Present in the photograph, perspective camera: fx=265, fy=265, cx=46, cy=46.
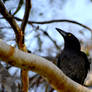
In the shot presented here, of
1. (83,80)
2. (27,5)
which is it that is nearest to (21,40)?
(27,5)

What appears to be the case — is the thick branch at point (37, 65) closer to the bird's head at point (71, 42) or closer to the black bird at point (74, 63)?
the black bird at point (74, 63)

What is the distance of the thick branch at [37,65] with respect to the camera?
6.11 ft

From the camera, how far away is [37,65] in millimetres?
1972

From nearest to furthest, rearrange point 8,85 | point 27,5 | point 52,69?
1. point 52,69
2. point 8,85
3. point 27,5

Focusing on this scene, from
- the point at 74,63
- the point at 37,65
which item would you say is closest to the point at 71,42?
the point at 74,63

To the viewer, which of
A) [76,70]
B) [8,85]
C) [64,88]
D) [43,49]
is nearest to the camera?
[64,88]

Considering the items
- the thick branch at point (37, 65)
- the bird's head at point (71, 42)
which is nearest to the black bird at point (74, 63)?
the bird's head at point (71, 42)

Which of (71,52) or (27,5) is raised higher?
(27,5)

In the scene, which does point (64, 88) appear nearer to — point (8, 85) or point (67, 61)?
point (8, 85)

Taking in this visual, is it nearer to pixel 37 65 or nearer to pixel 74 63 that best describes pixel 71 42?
pixel 74 63

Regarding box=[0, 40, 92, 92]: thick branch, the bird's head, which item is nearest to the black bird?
the bird's head

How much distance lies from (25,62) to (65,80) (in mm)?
382

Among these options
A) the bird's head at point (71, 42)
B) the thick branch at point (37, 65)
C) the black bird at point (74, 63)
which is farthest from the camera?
the bird's head at point (71, 42)

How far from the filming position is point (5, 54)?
185cm
